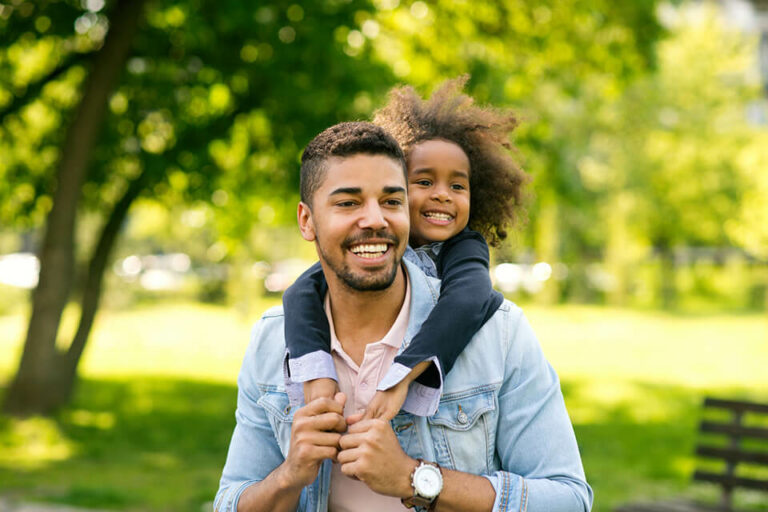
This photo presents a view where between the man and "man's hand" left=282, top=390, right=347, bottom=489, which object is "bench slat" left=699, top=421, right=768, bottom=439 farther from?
"man's hand" left=282, top=390, right=347, bottom=489

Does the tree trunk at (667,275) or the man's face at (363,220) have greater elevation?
the tree trunk at (667,275)

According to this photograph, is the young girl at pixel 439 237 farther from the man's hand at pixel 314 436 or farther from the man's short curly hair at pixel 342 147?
the man's short curly hair at pixel 342 147

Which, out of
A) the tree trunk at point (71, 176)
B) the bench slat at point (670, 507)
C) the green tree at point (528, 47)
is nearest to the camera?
the bench slat at point (670, 507)

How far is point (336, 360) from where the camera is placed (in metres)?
2.37

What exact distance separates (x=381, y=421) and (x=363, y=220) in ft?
1.55

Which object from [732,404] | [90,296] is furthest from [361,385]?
[90,296]

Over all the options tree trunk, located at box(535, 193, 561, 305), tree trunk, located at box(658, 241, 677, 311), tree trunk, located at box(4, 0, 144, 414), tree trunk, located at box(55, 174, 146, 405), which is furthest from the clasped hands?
tree trunk, located at box(658, 241, 677, 311)

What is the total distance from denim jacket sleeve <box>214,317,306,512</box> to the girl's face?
0.61 m

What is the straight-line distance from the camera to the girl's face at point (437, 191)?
2.73 meters

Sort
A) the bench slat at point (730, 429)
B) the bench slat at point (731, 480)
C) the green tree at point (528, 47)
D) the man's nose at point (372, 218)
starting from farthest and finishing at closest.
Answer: the green tree at point (528, 47), the bench slat at point (730, 429), the bench slat at point (731, 480), the man's nose at point (372, 218)

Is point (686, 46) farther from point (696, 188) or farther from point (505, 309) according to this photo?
point (505, 309)

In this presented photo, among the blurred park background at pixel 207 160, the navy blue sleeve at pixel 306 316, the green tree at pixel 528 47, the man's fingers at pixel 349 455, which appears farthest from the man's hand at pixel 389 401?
the green tree at pixel 528 47

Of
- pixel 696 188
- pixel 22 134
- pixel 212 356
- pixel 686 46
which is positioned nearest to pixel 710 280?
pixel 696 188

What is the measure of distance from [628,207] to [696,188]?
2476 millimetres
